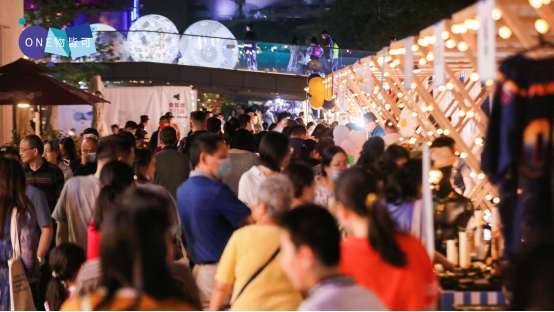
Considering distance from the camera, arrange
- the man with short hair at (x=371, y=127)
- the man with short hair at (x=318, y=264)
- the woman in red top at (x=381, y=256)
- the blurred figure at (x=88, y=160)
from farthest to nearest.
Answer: the man with short hair at (x=371, y=127), the blurred figure at (x=88, y=160), the woman in red top at (x=381, y=256), the man with short hair at (x=318, y=264)

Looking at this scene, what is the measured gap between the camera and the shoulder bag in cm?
502

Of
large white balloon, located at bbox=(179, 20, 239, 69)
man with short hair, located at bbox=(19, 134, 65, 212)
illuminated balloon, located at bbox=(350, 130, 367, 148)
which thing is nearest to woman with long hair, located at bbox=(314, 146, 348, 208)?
illuminated balloon, located at bbox=(350, 130, 367, 148)

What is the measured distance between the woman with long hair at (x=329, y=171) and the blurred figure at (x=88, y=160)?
8.95ft

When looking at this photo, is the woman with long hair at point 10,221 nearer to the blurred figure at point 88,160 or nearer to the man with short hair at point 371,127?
the blurred figure at point 88,160

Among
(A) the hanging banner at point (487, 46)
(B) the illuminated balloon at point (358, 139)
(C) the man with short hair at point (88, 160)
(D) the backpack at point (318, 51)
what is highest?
(D) the backpack at point (318, 51)

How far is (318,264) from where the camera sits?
269cm

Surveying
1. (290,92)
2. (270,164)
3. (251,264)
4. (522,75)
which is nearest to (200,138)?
(270,164)

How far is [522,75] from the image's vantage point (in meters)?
3.93

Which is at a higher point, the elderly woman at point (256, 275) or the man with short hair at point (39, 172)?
the man with short hair at point (39, 172)

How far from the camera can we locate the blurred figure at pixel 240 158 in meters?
7.44

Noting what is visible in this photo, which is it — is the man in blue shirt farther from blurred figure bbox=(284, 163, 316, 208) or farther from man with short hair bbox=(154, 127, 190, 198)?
man with short hair bbox=(154, 127, 190, 198)

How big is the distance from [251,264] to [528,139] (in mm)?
1784

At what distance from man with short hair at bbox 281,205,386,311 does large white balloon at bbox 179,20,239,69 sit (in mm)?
22968

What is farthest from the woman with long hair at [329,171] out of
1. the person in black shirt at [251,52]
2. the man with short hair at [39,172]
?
the person in black shirt at [251,52]
